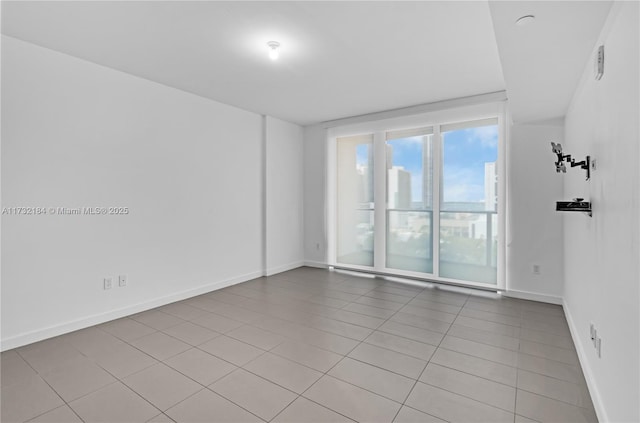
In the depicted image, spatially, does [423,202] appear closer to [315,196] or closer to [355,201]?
[355,201]

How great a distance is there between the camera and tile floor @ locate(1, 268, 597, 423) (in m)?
1.94

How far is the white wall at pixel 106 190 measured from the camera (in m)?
2.82

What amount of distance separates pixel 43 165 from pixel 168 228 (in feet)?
4.51

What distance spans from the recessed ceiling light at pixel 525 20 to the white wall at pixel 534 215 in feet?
8.94

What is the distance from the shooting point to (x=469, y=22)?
2.53m

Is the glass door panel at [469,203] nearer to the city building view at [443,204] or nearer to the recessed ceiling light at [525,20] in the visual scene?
the city building view at [443,204]

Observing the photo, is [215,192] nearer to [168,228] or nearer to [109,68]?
[168,228]

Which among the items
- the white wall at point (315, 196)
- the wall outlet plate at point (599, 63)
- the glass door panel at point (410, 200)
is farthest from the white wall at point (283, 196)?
the wall outlet plate at point (599, 63)

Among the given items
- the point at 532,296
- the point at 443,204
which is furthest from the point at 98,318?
the point at 532,296

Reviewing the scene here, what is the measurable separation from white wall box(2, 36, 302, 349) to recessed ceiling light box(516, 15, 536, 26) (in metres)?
3.67

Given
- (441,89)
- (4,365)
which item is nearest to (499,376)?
(441,89)

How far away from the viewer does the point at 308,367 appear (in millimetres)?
2453

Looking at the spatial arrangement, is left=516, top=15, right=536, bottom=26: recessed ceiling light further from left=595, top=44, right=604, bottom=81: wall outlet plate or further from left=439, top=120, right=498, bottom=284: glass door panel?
left=439, top=120, right=498, bottom=284: glass door panel

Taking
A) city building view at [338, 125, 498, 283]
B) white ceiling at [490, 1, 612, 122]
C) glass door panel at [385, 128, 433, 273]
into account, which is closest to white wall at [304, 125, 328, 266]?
city building view at [338, 125, 498, 283]
